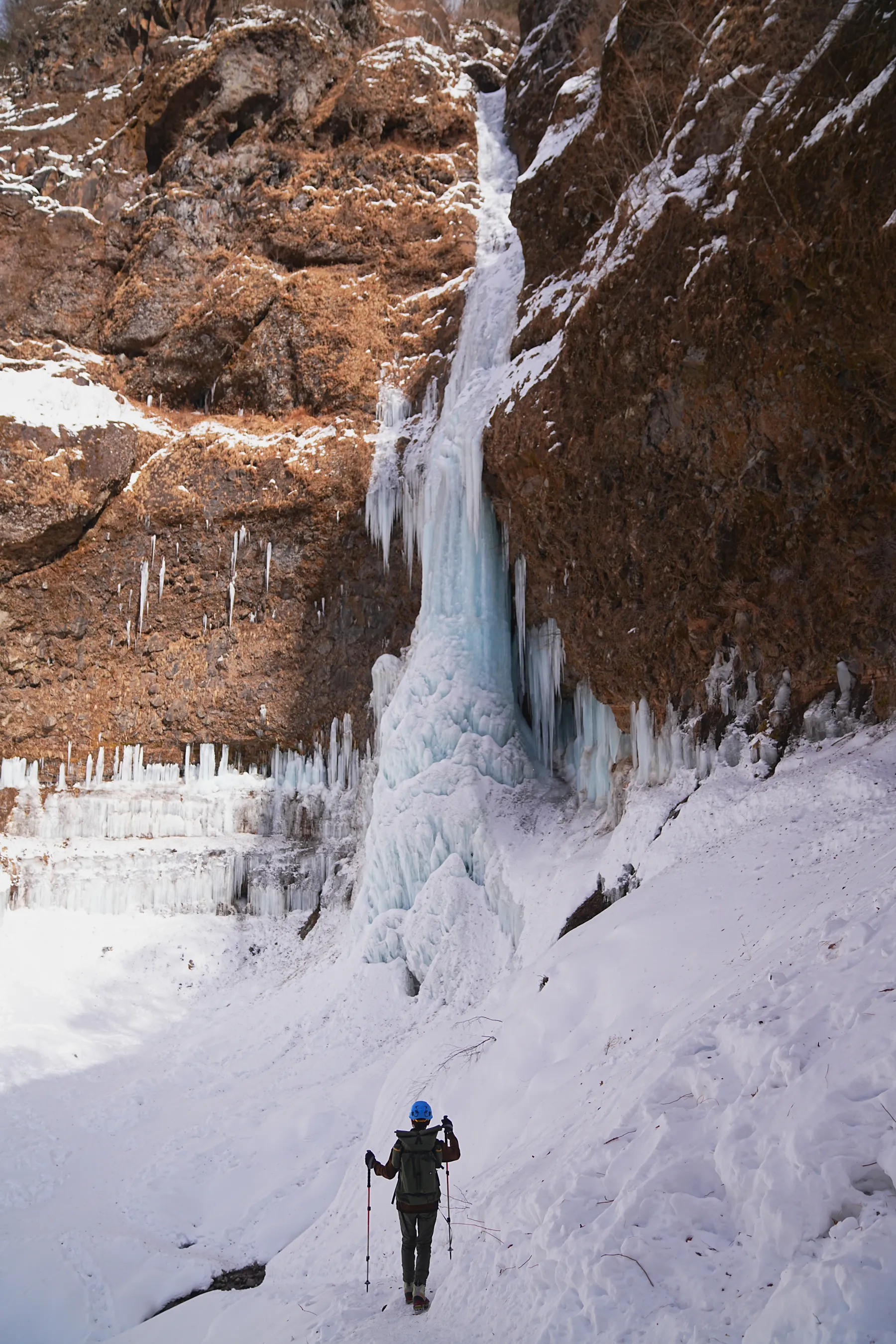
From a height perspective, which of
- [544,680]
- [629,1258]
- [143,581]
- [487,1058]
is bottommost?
[487,1058]

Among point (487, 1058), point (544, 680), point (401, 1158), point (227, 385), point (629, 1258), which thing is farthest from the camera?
point (227, 385)

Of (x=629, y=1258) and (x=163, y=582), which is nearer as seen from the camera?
(x=629, y=1258)

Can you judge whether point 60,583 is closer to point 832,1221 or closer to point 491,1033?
point 491,1033

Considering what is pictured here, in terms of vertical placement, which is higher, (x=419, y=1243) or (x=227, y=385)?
(x=227, y=385)

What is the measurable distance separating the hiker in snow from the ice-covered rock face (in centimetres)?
765

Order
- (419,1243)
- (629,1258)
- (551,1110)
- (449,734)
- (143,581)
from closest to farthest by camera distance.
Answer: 1. (629,1258)
2. (419,1243)
3. (551,1110)
4. (449,734)
5. (143,581)

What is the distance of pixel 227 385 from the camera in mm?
22703

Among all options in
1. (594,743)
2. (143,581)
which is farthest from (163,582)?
(594,743)

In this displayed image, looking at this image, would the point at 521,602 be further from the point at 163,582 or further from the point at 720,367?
the point at 163,582

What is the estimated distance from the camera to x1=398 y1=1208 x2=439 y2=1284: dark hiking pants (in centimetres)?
492

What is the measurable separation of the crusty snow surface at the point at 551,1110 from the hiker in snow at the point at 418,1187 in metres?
0.17

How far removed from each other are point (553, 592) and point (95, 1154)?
10146 millimetres

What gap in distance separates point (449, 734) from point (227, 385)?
12.4m

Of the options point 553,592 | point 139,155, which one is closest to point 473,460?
point 553,592
